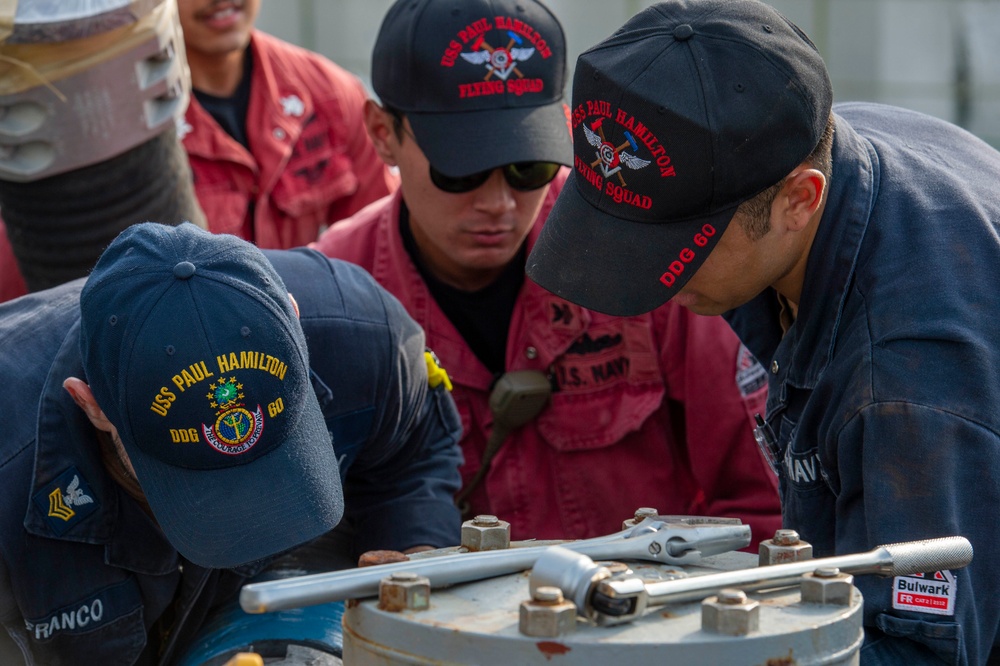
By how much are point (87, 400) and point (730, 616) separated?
1.08 metres

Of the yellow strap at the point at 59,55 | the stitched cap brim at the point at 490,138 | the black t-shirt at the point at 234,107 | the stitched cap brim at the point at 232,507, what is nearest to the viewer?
the stitched cap brim at the point at 232,507

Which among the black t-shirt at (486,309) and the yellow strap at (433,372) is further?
the black t-shirt at (486,309)

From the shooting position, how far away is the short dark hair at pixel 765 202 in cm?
177

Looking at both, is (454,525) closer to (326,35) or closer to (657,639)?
(657,639)

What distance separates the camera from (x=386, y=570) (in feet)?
4.34

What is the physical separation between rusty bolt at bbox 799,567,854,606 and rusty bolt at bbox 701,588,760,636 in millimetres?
101

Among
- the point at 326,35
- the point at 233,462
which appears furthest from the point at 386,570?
the point at 326,35

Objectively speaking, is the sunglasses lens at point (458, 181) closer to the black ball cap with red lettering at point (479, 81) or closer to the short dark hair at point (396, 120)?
the black ball cap with red lettering at point (479, 81)

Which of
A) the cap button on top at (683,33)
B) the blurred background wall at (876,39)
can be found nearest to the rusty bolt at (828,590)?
the cap button on top at (683,33)

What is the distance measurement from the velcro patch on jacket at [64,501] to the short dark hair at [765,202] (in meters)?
1.08

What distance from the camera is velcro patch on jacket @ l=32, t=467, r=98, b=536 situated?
1958mm

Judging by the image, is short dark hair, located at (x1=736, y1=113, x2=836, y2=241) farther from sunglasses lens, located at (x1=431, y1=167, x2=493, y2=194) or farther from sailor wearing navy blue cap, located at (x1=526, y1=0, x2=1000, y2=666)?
sunglasses lens, located at (x1=431, y1=167, x2=493, y2=194)

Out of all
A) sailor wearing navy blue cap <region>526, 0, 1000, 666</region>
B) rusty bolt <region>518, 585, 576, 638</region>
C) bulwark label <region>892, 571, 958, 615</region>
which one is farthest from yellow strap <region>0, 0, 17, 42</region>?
bulwark label <region>892, 571, 958, 615</region>

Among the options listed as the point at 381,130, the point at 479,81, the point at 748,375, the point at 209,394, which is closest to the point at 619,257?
the point at 209,394
